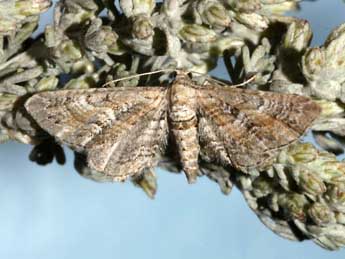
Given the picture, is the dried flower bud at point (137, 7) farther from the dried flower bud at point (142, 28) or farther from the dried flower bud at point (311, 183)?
the dried flower bud at point (311, 183)

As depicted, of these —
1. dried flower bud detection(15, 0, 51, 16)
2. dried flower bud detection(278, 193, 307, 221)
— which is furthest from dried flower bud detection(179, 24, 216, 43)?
dried flower bud detection(278, 193, 307, 221)

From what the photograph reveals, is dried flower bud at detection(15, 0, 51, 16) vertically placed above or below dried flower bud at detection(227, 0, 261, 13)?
below

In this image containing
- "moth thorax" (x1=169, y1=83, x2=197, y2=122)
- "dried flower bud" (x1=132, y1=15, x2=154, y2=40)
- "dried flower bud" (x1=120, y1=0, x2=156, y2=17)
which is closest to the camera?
"dried flower bud" (x1=132, y1=15, x2=154, y2=40)

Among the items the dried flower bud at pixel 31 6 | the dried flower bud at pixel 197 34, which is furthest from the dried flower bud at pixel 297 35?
the dried flower bud at pixel 31 6

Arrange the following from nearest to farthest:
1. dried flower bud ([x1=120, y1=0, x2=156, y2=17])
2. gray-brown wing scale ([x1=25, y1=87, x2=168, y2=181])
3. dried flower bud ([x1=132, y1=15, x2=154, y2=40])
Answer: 1. dried flower bud ([x1=132, y1=15, x2=154, y2=40])
2. dried flower bud ([x1=120, y1=0, x2=156, y2=17])
3. gray-brown wing scale ([x1=25, y1=87, x2=168, y2=181])

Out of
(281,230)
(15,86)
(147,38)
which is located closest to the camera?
(147,38)

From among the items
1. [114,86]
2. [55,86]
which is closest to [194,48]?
[114,86]

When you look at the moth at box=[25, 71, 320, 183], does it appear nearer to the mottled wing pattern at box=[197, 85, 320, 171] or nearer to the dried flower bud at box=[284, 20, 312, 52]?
the mottled wing pattern at box=[197, 85, 320, 171]

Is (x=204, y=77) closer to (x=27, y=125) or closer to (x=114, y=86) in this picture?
(x=114, y=86)
